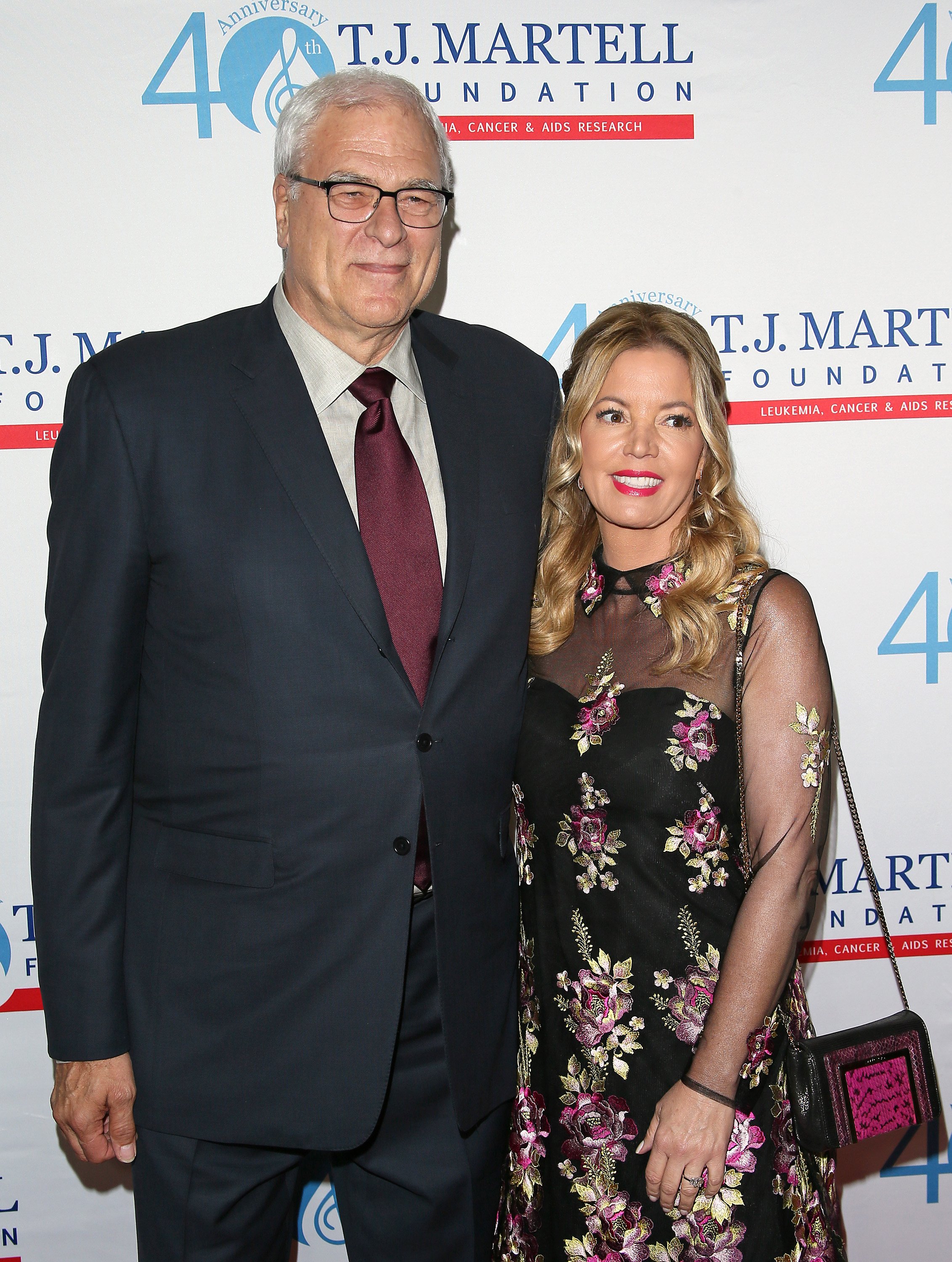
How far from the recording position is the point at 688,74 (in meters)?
2.20

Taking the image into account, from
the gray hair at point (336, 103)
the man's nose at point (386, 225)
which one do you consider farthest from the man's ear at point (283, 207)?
the man's nose at point (386, 225)

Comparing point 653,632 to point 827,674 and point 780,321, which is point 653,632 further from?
point 780,321

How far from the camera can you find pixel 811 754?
1511 millimetres

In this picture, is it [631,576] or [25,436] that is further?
[25,436]

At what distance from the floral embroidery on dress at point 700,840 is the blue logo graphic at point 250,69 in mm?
1622

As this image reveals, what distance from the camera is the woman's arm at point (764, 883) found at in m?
1.50

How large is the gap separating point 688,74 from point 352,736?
1.64 m

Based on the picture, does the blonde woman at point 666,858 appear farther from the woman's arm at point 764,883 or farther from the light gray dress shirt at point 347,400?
the light gray dress shirt at point 347,400

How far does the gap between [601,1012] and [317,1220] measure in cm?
130

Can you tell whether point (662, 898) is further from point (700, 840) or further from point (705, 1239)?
point (705, 1239)

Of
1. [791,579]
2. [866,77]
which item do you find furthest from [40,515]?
[866,77]

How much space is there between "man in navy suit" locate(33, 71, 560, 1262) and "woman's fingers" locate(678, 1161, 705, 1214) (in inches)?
13.3

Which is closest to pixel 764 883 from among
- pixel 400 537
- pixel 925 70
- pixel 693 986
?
pixel 693 986

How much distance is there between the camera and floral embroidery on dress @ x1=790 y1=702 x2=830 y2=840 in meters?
1.51
